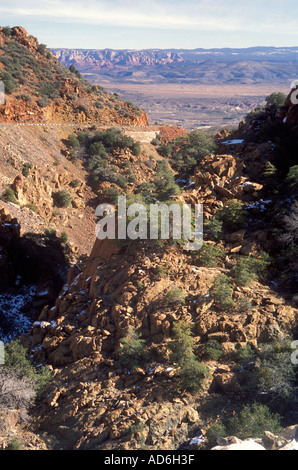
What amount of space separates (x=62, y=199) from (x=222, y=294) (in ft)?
60.7

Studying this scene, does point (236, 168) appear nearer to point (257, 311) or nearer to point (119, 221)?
point (119, 221)

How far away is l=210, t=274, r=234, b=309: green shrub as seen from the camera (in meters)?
10.0

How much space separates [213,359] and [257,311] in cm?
169

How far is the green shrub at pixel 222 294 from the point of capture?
394 inches

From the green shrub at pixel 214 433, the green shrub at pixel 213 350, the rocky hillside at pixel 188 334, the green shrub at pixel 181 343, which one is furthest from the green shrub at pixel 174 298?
the green shrub at pixel 214 433

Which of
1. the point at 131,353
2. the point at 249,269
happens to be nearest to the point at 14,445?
the point at 131,353

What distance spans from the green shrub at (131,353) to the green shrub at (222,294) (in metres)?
2.29

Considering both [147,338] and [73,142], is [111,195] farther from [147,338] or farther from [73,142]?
[147,338]

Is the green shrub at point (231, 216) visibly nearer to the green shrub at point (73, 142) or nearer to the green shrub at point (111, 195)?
the green shrub at point (111, 195)

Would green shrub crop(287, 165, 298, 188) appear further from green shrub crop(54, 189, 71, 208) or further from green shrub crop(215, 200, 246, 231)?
green shrub crop(54, 189, 71, 208)
